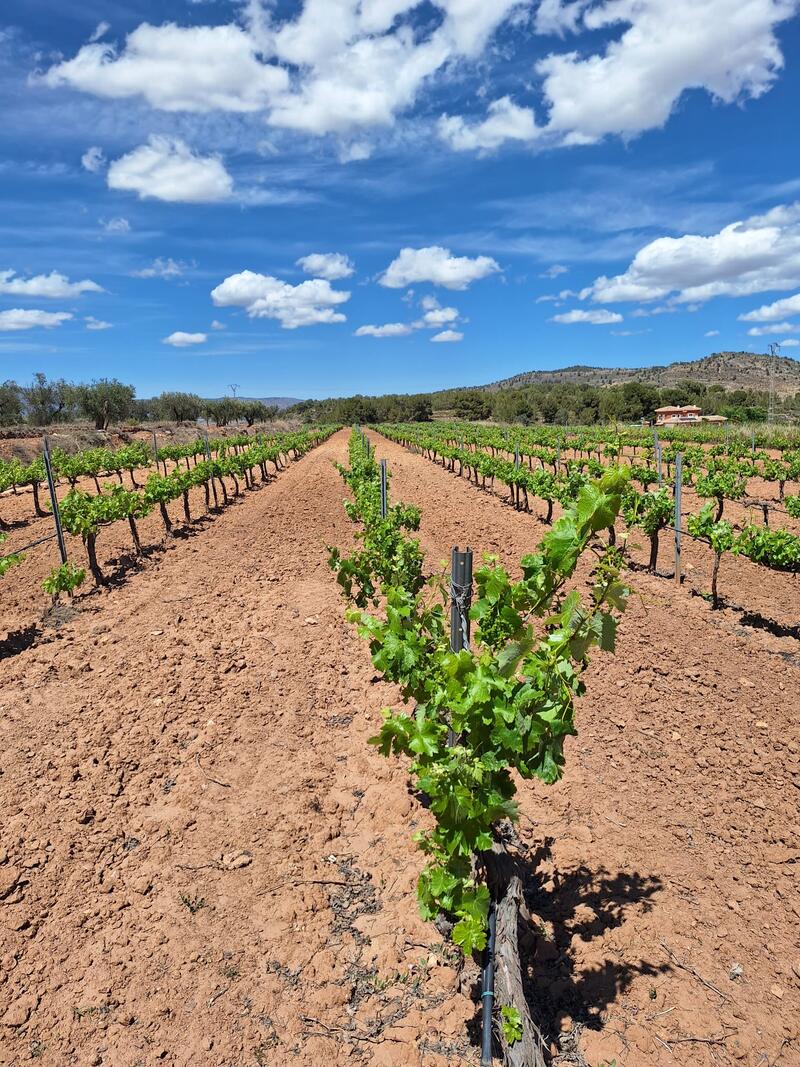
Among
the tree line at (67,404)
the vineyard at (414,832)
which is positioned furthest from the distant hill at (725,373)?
the vineyard at (414,832)

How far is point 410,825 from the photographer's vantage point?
14.6 ft

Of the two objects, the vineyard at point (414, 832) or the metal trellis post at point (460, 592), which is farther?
the metal trellis post at point (460, 592)

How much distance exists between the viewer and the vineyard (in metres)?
2.88

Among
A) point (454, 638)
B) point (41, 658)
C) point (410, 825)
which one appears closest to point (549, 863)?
point (410, 825)

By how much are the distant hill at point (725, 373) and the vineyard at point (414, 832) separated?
10105cm

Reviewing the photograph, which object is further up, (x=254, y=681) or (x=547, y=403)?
(x=547, y=403)

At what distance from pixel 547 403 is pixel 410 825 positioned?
85.4 meters

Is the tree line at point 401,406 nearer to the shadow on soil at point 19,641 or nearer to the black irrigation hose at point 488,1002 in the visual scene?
the shadow on soil at point 19,641

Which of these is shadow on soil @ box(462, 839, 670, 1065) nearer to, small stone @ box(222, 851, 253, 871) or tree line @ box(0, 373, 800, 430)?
small stone @ box(222, 851, 253, 871)

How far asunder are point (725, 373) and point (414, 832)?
441 ft

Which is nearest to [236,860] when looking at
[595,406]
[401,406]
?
[595,406]

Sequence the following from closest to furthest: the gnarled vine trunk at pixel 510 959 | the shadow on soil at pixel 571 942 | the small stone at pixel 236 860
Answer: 1. the gnarled vine trunk at pixel 510 959
2. the shadow on soil at pixel 571 942
3. the small stone at pixel 236 860

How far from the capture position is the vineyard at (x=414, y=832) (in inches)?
113

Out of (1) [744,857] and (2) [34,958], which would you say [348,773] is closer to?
(2) [34,958]
